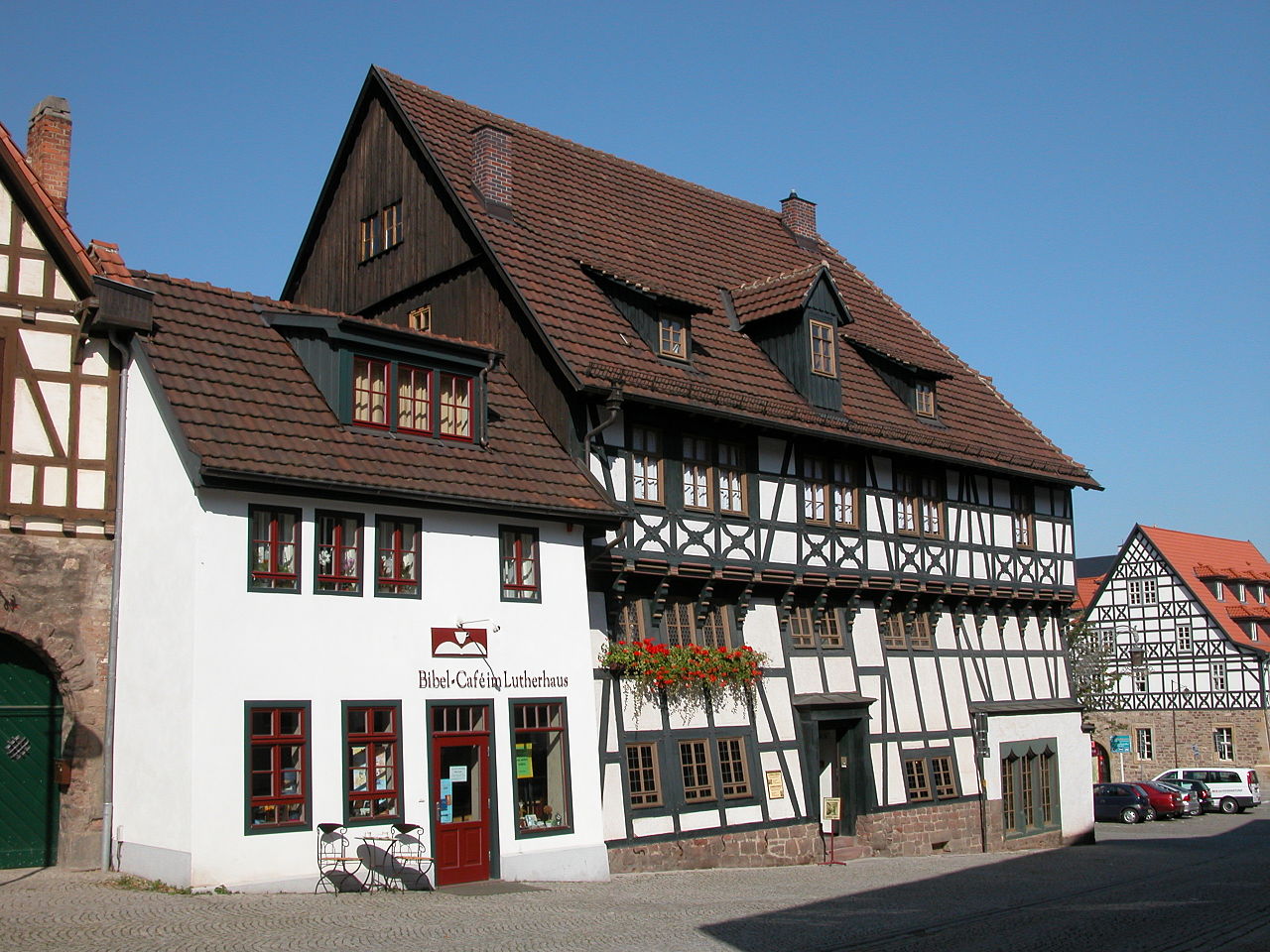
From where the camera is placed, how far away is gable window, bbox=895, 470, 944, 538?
94.5ft

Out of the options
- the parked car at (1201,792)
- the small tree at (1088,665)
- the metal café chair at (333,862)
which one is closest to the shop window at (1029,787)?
the metal café chair at (333,862)

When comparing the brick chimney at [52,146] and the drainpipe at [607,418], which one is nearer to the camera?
the brick chimney at [52,146]

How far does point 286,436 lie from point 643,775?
8.06 meters

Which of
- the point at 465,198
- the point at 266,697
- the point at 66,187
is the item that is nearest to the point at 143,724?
the point at 266,697

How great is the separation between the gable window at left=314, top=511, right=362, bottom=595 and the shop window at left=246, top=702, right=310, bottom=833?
1644mm

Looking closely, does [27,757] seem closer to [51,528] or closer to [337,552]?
[51,528]

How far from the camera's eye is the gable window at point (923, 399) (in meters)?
30.5

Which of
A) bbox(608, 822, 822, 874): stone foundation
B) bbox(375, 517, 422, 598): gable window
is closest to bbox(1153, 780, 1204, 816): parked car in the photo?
bbox(608, 822, 822, 874): stone foundation

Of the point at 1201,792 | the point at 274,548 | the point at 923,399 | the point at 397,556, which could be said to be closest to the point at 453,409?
the point at 397,556

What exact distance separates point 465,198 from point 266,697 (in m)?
10.6

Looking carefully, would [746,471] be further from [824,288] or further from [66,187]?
Answer: [66,187]

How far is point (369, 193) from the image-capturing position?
27.0m

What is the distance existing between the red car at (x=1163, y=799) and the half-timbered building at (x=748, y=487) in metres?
15.1

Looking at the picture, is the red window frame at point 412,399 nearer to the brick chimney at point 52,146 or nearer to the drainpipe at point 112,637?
the drainpipe at point 112,637
